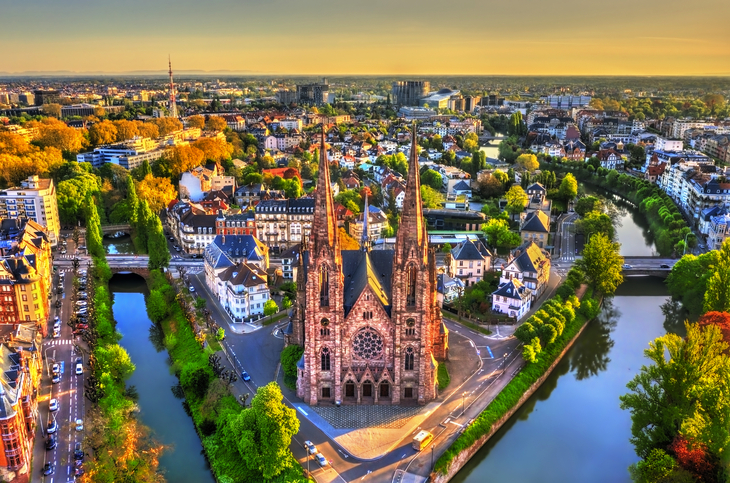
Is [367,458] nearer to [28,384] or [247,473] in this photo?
[247,473]

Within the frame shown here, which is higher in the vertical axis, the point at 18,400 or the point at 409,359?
the point at 409,359

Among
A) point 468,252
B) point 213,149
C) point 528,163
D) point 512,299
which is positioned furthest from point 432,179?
point 512,299

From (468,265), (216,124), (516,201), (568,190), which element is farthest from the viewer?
(216,124)

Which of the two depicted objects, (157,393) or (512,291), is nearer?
(157,393)

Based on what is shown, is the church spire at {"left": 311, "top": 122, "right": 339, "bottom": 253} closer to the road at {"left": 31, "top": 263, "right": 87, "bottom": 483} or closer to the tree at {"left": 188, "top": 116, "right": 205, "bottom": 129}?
the road at {"left": 31, "top": 263, "right": 87, "bottom": 483}

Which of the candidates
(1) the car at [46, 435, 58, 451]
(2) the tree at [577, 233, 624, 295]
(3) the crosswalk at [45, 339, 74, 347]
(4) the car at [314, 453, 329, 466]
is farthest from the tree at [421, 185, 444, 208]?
(1) the car at [46, 435, 58, 451]

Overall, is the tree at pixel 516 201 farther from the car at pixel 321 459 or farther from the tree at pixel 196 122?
the tree at pixel 196 122

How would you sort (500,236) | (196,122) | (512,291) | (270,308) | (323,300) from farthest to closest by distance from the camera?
(196,122), (500,236), (512,291), (270,308), (323,300)

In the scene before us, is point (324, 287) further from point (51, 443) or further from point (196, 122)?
point (196, 122)
